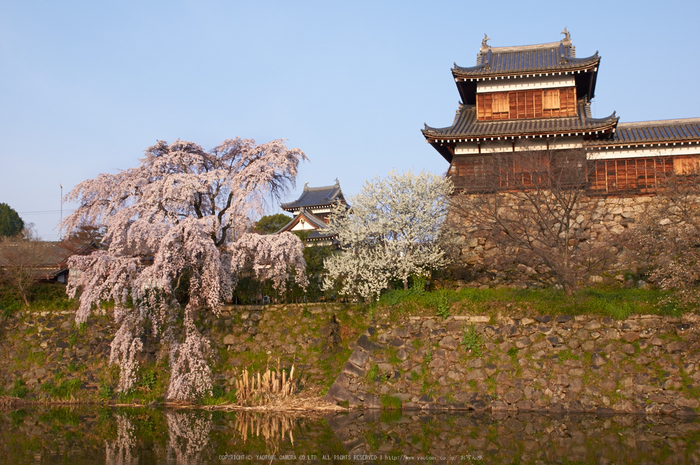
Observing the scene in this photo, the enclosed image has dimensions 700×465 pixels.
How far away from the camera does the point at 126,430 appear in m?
14.6

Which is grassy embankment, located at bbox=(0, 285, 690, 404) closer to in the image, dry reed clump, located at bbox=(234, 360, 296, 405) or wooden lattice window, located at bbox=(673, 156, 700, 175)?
dry reed clump, located at bbox=(234, 360, 296, 405)

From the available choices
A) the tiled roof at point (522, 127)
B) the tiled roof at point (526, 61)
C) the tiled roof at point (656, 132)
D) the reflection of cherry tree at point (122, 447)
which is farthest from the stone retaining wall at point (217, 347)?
the tiled roof at point (656, 132)

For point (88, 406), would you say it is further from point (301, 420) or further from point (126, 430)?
point (301, 420)

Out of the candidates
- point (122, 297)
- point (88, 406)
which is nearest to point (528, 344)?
point (122, 297)

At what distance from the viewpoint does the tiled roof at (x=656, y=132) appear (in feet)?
77.0

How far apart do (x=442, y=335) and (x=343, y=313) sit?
3825 mm

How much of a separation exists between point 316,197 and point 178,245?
3452cm

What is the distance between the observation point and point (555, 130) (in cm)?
2398

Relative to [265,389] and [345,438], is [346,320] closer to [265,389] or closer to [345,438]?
[265,389]

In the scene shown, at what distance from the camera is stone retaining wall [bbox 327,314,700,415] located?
16.4m

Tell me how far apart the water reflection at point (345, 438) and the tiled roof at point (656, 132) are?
13.2 meters

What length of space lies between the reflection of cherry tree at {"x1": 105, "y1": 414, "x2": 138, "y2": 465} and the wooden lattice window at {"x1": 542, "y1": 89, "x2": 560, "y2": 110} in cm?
2234

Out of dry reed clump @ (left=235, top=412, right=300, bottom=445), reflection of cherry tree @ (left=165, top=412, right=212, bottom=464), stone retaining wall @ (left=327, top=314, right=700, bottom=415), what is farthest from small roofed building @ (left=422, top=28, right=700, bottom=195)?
reflection of cherry tree @ (left=165, top=412, right=212, bottom=464)

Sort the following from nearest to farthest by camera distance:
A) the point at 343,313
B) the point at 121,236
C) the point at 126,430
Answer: the point at 126,430, the point at 121,236, the point at 343,313
